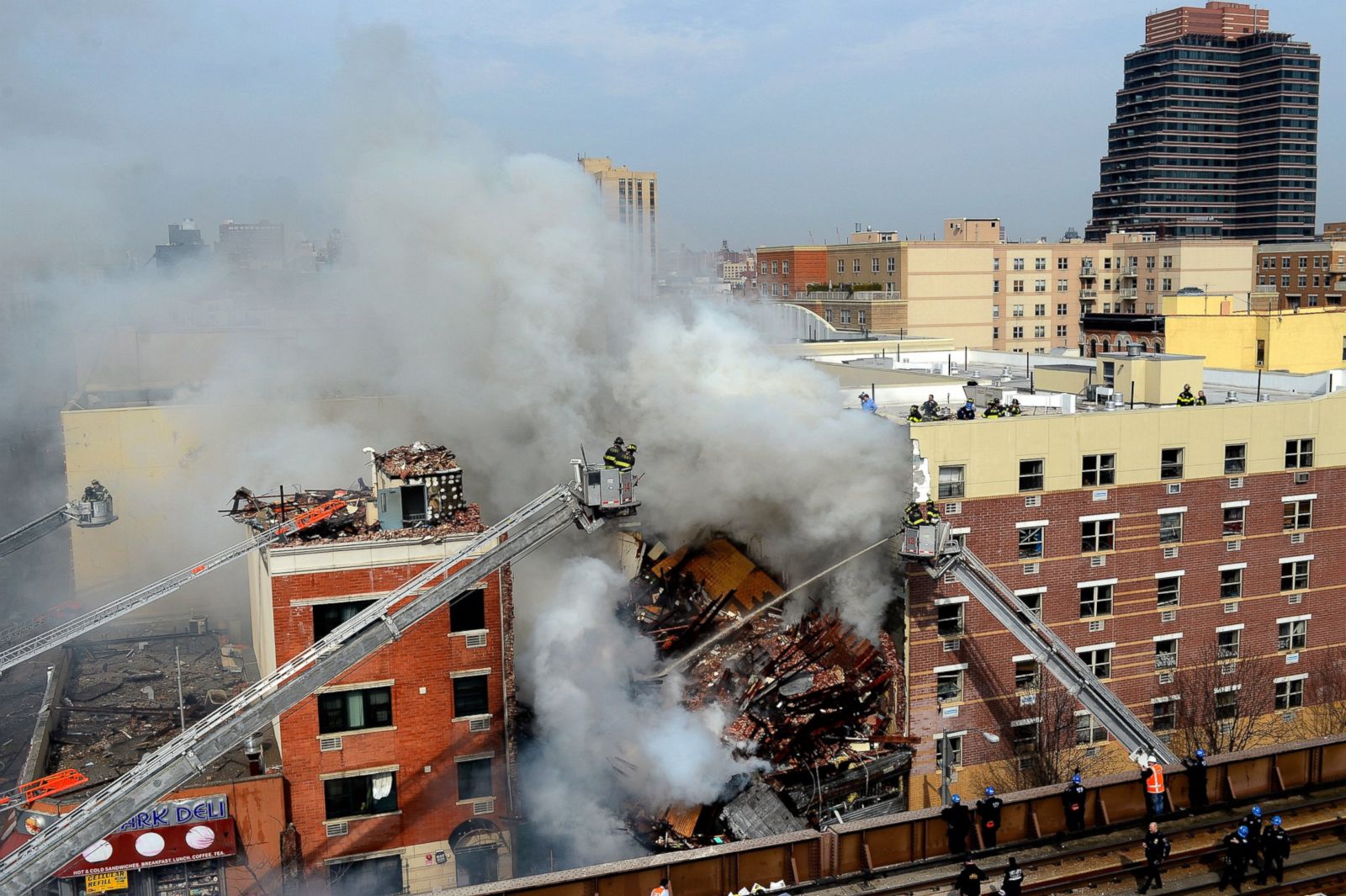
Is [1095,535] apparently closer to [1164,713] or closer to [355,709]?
[1164,713]

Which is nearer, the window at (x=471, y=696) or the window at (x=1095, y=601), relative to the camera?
the window at (x=471, y=696)

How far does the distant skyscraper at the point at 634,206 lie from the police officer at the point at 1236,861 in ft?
59.7

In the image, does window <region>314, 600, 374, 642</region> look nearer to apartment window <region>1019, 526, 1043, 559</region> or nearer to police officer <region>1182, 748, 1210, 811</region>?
apartment window <region>1019, 526, 1043, 559</region>

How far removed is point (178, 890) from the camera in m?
17.6

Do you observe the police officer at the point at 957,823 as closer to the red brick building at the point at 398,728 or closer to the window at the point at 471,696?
the red brick building at the point at 398,728

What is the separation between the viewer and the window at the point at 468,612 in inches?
754

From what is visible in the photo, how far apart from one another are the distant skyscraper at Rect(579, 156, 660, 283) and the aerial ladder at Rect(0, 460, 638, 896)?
10625 mm

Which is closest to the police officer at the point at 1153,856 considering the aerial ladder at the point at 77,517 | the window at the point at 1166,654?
the window at the point at 1166,654

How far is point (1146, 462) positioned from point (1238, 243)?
173ft

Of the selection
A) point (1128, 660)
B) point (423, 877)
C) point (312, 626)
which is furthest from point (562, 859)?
point (1128, 660)

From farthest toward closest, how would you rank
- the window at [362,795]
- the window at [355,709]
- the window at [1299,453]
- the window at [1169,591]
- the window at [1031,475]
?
the window at [1299,453] < the window at [1169,591] < the window at [1031,475] < the window at [362,795] < the window at [355,709]

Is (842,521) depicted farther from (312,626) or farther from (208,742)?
(208,742)

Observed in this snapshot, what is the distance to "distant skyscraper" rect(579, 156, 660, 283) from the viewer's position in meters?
31.9

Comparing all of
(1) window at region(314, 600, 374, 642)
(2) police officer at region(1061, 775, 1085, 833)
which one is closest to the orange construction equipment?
(1) window at region(314, 600, 374, 642)
